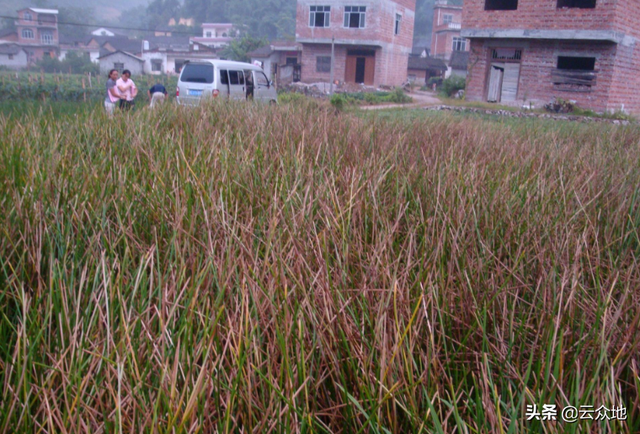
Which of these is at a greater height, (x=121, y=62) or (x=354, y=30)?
(x=354, y=30)

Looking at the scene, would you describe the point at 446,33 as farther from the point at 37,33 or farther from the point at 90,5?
the point at 90,5

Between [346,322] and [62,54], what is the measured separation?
267 ft

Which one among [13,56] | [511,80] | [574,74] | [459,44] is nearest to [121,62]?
[13,56]

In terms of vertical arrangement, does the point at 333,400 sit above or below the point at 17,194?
below

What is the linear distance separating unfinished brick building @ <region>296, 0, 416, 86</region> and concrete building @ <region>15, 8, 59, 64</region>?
4830 centimetres

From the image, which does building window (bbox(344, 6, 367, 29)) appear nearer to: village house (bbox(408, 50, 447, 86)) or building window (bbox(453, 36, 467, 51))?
village house (bbox(408, 50, 447, 86))

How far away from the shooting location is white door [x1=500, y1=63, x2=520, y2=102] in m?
19.7

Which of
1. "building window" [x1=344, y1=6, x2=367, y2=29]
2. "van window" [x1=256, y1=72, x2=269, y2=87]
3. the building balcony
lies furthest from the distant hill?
"van window" [x1=256, y1=72, x2=269, y2=87]

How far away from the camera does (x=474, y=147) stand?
4.30 m

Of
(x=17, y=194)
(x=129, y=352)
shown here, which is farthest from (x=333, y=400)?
(x=17, y=194)

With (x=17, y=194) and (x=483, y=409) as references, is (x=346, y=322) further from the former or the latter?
(x=17, y=194)

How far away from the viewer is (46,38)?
7250cm

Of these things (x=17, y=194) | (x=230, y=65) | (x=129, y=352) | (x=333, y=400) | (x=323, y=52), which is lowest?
(x=333, y=400)

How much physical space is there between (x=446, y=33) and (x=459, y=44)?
1.83 m
